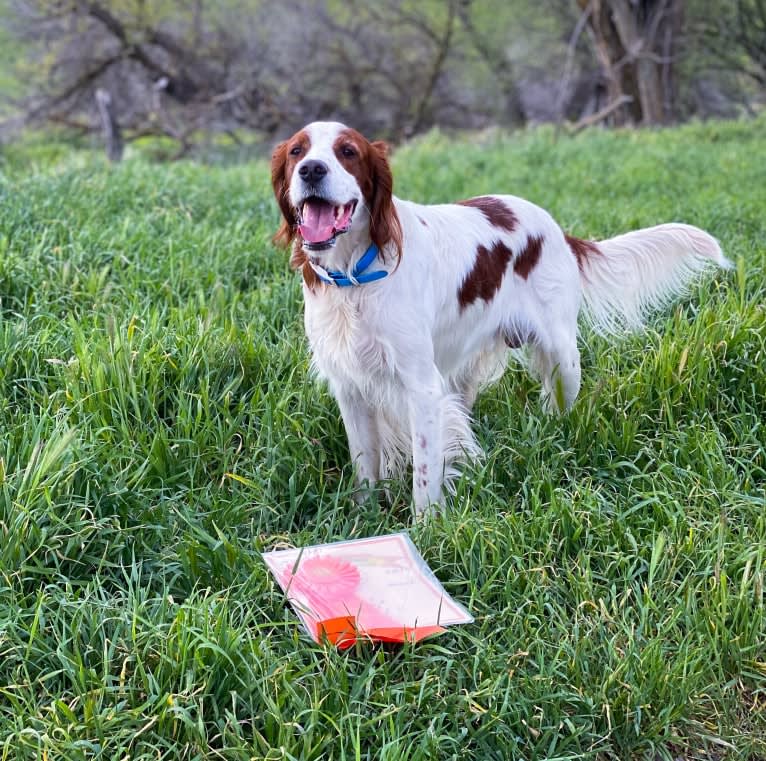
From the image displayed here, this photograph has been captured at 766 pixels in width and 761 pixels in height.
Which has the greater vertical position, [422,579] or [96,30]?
[96,30]

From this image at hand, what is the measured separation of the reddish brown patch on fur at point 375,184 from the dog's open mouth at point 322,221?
0.10m

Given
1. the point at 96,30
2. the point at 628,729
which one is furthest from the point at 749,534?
the point at 96,30

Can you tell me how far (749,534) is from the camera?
2.60m

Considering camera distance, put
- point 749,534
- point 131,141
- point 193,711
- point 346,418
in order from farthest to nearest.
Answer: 1. point 131,141
2. point 346,418
3. point 749,534
4. point 193,711

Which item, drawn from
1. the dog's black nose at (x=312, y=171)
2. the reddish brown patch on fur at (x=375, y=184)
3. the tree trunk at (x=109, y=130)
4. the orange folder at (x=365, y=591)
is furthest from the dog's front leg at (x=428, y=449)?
the tree trunk at (x=109, y=130)

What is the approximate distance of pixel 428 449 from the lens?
2850 mm

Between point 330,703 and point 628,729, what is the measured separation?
68 cm

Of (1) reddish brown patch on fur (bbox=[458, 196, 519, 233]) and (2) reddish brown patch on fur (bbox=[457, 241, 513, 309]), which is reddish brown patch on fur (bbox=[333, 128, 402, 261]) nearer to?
(2) reddish brown patch on fur (bbox=[457, 241, 513, 309])

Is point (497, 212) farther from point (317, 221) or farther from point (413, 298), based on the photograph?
point (317, 221)

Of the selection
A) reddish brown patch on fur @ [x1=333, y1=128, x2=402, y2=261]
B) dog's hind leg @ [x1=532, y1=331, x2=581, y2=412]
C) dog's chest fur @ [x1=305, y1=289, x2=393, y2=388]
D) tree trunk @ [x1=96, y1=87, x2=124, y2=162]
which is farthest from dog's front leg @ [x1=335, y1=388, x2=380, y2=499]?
tree trunk @ [x1=96, y1=87, x2=124, y2=162]

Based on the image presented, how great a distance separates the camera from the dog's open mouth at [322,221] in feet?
8.39

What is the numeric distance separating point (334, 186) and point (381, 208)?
0.68 ft

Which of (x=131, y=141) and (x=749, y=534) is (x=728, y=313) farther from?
(x=131, y=141)

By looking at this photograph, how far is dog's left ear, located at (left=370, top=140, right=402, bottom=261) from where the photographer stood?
2.69 metres
